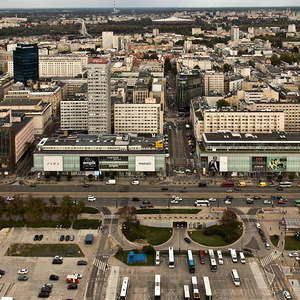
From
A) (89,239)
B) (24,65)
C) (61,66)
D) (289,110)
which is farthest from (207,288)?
(61,66)

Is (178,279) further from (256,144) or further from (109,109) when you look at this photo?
(109,109)

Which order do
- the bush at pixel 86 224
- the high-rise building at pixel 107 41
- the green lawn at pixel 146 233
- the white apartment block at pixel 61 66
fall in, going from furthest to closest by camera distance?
the high-rise building at pixel 107 41, the white apartment block at pixel 61 66, the bush at pixel 86 224, the green lawn at pixel 146 233

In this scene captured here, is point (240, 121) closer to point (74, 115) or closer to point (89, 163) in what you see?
point (89, 163)

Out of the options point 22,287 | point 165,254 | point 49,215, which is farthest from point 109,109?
point 22,287

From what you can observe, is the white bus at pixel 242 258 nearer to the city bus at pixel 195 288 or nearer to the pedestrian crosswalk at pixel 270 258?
the pedestrian crosswalk at pixel 270 258

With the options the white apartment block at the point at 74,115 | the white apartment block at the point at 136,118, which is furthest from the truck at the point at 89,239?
the white apartment block at the point at 74,115

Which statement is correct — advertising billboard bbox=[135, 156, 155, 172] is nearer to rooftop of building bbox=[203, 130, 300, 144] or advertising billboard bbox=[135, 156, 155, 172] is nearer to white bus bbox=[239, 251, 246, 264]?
rooftop of building bbox=[203, 130, 300, 144]
